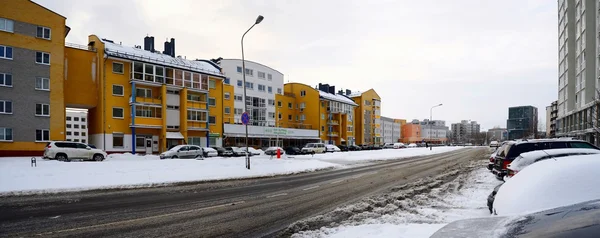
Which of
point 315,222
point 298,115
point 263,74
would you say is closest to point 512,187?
point 315,222

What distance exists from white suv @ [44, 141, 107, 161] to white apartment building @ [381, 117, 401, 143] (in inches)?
5113

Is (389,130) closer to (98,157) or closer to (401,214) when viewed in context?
(98,157)

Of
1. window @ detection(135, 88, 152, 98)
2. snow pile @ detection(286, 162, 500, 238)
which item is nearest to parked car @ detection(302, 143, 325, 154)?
window @ detection(135, 88, 152, 98)

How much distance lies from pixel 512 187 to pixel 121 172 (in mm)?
17209

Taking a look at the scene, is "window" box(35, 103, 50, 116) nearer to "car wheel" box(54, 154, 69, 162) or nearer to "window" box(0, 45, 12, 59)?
"window" box(0, 45, 12, 59)

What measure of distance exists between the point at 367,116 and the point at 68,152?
73.4 m

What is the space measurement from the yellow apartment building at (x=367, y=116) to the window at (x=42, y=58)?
66.9 metres

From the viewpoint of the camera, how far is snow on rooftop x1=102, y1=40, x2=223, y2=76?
39.7 metres

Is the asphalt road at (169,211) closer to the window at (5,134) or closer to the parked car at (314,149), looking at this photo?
the window at (5,134)

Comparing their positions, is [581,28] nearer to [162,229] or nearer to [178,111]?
[178,111]

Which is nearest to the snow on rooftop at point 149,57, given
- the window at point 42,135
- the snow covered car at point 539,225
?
the window at point 42,135

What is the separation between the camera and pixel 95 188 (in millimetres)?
13414

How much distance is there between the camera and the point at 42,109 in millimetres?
34188

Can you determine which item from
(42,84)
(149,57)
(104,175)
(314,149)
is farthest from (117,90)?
(104,175)
